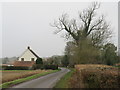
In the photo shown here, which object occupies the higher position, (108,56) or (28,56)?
(108,56)

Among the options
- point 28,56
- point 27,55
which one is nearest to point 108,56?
point 28,56

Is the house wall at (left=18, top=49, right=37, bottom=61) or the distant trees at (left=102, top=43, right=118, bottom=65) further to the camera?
the house wall at (left=18, top=49, right=37, bottom=61)

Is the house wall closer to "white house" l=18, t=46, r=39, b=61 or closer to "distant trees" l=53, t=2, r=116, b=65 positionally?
"white house" l=18, t=46, r=39, b=61

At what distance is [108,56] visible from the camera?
132 feet

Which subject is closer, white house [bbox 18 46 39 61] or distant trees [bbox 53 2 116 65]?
distant trees [bbox 53 2 116 65]

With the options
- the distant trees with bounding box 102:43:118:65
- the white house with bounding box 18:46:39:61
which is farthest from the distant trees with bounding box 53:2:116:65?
the white house with bounding box 18:46:39:61

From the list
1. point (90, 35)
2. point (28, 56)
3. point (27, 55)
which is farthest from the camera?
point (27, 55)

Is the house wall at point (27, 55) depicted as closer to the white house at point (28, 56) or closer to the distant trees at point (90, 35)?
the white house at point (28, 56)

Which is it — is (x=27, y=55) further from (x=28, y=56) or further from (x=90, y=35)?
(x=90, y=35)

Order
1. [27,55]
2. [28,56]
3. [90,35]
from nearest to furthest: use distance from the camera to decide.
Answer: [90,35]
[28,56]
[27,55]

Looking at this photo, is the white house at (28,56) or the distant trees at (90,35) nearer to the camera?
the distant trees at (90,35)

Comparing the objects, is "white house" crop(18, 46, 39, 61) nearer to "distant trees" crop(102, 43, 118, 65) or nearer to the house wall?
the house wall

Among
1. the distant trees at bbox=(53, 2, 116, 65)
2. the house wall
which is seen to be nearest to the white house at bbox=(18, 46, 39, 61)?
the house wall

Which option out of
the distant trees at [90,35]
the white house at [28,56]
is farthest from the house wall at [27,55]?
the distant trees at [90,35]
